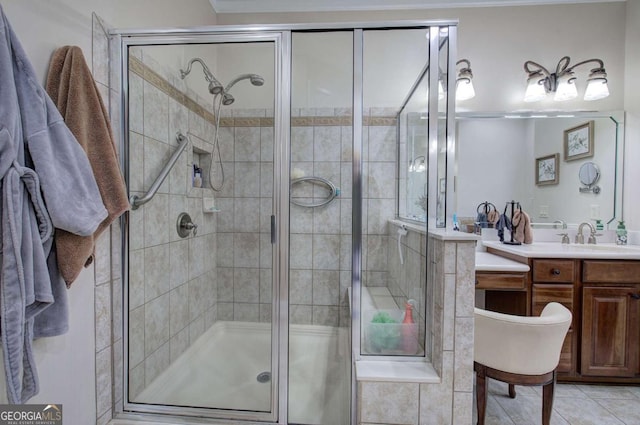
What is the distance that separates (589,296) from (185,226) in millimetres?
2507

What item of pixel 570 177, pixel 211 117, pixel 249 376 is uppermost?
pixel 211 117

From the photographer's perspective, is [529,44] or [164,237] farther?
[529,44]

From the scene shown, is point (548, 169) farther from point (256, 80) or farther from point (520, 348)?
point (256, 80)

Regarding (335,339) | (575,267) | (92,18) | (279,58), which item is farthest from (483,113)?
(92,18)

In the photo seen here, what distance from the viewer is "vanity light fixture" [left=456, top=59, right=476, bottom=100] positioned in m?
2.08

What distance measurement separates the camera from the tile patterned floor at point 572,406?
4.69 ft

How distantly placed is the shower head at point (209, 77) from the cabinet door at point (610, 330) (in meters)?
2.52

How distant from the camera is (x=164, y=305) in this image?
57.6 inches

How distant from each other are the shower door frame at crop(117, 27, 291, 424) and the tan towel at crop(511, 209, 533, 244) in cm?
176

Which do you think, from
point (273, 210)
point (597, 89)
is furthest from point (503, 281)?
point (597, 89)

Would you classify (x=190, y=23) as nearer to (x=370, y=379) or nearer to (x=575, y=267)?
(x=370, y=379)

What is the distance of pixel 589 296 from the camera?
1.66 meters

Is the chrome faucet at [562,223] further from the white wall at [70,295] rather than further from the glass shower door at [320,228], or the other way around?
the white wall at [70,295]

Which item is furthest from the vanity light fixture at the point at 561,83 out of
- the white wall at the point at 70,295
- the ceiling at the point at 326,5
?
the white wall at the point at 70,295
